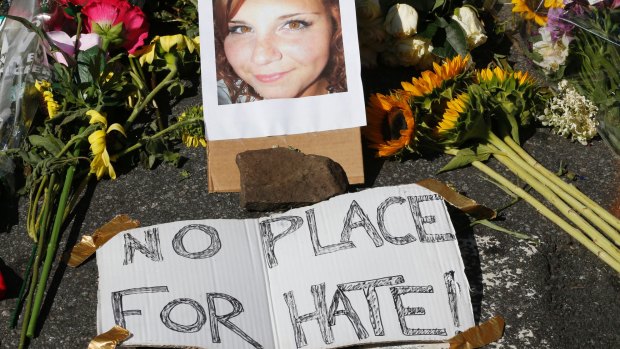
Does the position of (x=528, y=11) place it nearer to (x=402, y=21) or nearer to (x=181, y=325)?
(x=402, y=21)

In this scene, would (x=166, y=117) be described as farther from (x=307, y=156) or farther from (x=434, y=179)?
(x=434, y=179)

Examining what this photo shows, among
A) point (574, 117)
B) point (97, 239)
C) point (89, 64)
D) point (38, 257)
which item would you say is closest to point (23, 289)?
point (38, 257)

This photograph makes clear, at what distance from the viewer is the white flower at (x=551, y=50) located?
2.31 meters

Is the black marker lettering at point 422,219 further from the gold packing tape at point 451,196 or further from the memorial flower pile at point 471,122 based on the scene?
the memorial flower pile at point 471,122

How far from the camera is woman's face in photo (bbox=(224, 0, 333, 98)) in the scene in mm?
2240

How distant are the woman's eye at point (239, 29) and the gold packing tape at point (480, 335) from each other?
100 cm

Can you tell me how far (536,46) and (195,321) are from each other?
1.24 meters

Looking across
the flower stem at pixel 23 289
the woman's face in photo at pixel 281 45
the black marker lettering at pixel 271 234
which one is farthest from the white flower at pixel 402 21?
the flower stem at pixel 23 289

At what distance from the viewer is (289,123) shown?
221cm

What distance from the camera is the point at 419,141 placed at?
7.17ft

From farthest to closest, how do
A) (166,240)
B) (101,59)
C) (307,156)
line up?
1. (101,59)
2. (307,156)
3. (166,240)

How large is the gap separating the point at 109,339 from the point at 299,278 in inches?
16.9

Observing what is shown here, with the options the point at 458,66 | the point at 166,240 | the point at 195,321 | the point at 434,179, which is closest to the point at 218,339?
the point at 195,321

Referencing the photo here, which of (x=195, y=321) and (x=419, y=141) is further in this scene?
(x=419, y=141)
